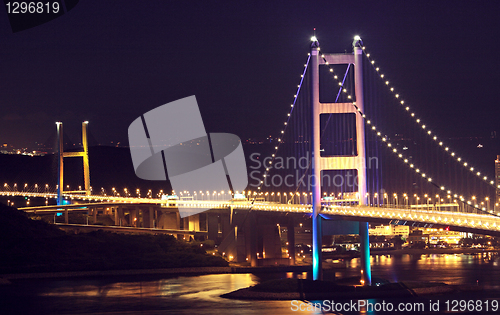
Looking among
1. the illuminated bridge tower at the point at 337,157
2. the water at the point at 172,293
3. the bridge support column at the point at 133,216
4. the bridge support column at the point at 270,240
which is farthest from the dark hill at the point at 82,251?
the illuminated bridge tower at the point at 337,157

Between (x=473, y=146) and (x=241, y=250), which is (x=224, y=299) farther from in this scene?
(x=473, y=146)

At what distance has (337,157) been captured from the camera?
20.6 metres

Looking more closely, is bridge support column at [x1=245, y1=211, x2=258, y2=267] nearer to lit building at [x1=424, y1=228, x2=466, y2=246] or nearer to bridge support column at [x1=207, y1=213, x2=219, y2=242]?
bridge support column at [x1=207, y1=213, x2=219, y2=242]

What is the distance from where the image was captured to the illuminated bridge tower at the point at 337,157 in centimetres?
2030

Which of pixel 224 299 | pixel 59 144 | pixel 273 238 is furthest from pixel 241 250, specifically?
pixel 59 144

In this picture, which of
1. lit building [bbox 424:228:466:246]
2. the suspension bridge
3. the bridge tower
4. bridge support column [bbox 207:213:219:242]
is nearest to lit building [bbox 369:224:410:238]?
lit building [bbox 424:228:466:246]

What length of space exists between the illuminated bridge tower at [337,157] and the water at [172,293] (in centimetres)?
191

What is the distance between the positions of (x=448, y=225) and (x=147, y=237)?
22268mm

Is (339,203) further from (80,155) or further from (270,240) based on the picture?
(80,155)

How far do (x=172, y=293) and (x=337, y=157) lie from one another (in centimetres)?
742

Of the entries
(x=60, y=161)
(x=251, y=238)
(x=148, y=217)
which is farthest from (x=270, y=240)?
(x=60, y=161)

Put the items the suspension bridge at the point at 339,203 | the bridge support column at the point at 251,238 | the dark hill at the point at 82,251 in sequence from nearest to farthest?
the suspension bridge at the point at 339,203 < the dark hill at the point at 82,251 < the bridge support column at the point at 251,238

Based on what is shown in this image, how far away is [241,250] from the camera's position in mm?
30938

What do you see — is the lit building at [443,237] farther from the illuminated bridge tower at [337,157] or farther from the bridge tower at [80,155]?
the illuminated bridge tower at [337,157]
